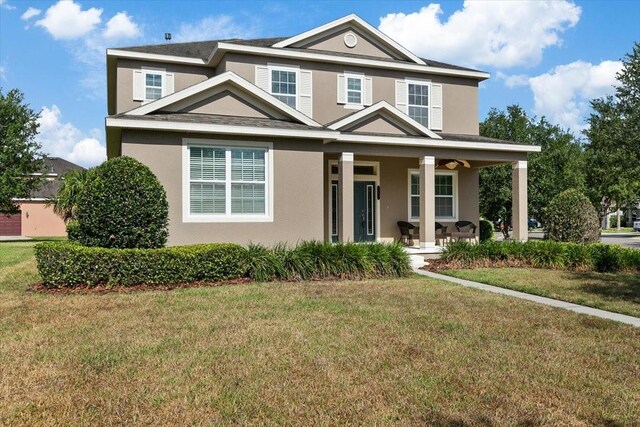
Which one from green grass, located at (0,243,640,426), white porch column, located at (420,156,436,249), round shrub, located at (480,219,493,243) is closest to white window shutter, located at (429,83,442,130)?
white porch column, located at (420,156,436,249)

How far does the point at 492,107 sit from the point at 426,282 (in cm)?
1973

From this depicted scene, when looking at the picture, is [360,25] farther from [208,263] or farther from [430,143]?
[208,263]

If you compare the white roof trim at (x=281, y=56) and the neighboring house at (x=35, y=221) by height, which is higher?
the white roof trim at (x=281, y=56)

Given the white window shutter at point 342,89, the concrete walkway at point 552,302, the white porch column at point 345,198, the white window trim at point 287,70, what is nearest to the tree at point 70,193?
the white window trim at point 287,70

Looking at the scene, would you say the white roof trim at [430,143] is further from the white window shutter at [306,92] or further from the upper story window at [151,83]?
the upper story window at [151,83]

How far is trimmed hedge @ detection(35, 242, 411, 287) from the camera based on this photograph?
31.9ft

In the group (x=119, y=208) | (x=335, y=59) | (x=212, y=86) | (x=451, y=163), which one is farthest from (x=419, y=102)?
(x=119, y=208)

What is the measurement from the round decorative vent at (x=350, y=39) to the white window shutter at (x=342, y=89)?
1.42 m

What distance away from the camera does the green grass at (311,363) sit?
4.05 meters

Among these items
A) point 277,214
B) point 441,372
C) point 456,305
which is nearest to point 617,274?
point 456,305

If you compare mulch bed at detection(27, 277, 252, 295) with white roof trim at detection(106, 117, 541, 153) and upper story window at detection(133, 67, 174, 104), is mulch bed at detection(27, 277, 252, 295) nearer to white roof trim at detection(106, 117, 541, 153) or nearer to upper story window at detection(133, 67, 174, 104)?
white roof trim at detection(106, 117, 541, 153)

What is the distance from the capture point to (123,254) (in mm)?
9961

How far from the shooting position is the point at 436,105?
1900cm

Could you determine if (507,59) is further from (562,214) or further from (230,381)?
(230,381)
